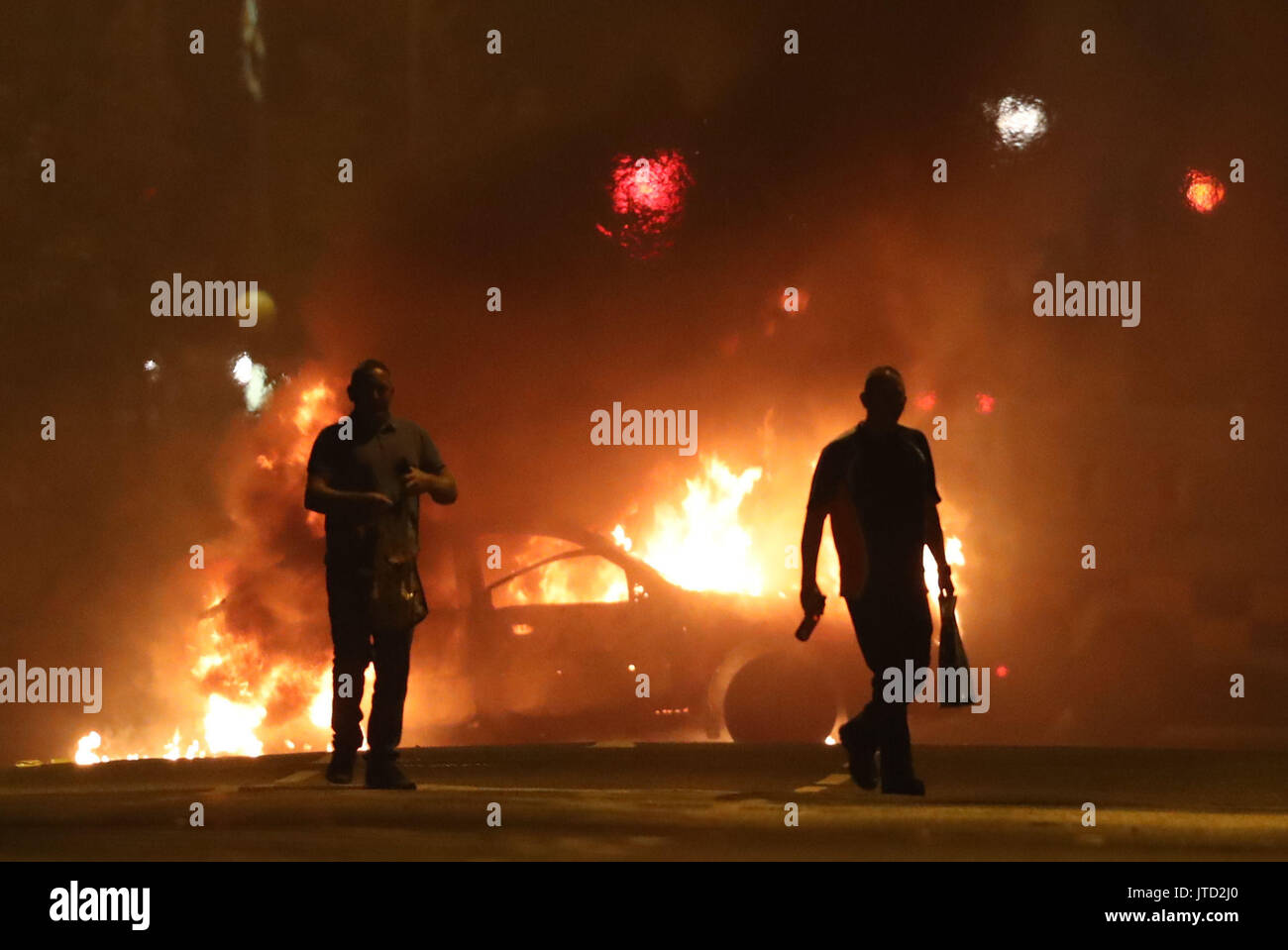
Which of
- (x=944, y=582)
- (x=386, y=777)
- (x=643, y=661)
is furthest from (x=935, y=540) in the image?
(x=643, y=661)

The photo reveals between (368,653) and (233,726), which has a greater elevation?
(368,653)

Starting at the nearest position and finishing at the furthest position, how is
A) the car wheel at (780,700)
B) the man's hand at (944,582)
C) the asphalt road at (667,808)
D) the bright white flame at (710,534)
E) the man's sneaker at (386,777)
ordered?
the asphalt road at (667,808) < the man's hand at (944,582) < the man's sneaker at (386,777) < the car wheel at (780,700) < the bright white flame at (710,534)

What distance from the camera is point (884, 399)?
6.15 metres

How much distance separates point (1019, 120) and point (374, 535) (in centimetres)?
1282

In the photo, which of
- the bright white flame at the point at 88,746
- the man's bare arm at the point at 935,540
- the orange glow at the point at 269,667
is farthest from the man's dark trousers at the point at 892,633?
the bright white flame at the point at 88,746

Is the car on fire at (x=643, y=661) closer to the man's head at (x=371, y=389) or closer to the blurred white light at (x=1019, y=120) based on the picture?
the man's head at (x=371, y=389)

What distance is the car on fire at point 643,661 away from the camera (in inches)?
450

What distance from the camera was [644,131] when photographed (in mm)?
17500

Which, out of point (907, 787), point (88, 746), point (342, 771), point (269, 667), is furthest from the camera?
point (88, 746)

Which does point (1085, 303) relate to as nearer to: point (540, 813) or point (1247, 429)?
point (1247, 429)

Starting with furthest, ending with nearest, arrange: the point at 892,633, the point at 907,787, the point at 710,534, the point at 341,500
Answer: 1. the point at 710,534
2. the point at 907,787
3. the point at 341,500
4. the point at 892,633

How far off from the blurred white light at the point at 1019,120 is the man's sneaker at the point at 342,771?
41.4ft

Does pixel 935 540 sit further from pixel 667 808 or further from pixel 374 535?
pixel 374 535

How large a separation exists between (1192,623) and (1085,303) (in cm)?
395
